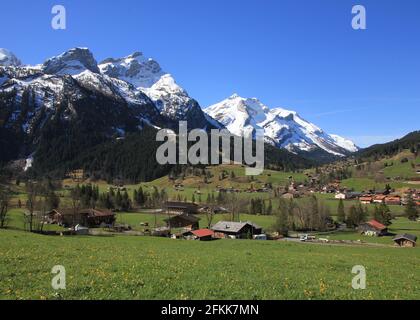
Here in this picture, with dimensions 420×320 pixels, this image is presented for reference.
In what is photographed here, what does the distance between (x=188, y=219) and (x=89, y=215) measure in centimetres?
3496

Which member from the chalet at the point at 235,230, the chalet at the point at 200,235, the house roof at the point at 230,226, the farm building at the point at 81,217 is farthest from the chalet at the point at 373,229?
the farm building at the point at 81,217

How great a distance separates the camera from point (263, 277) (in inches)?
820

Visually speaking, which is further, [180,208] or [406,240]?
[180,208]

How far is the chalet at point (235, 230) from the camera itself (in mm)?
108000

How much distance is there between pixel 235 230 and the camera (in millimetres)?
108750

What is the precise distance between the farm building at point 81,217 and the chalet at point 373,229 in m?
86.3

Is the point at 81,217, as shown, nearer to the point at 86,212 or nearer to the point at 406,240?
the point at 86,212

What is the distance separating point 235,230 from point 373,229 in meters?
49.9

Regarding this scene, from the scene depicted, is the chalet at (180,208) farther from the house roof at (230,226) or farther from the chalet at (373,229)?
the chalet at (373,229)

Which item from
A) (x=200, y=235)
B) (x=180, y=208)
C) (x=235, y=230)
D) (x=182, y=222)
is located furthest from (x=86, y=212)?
(x=180, y=208)

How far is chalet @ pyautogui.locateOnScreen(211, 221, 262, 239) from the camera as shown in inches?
4252

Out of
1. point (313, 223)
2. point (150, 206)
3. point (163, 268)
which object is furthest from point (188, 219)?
point (163, 268)
